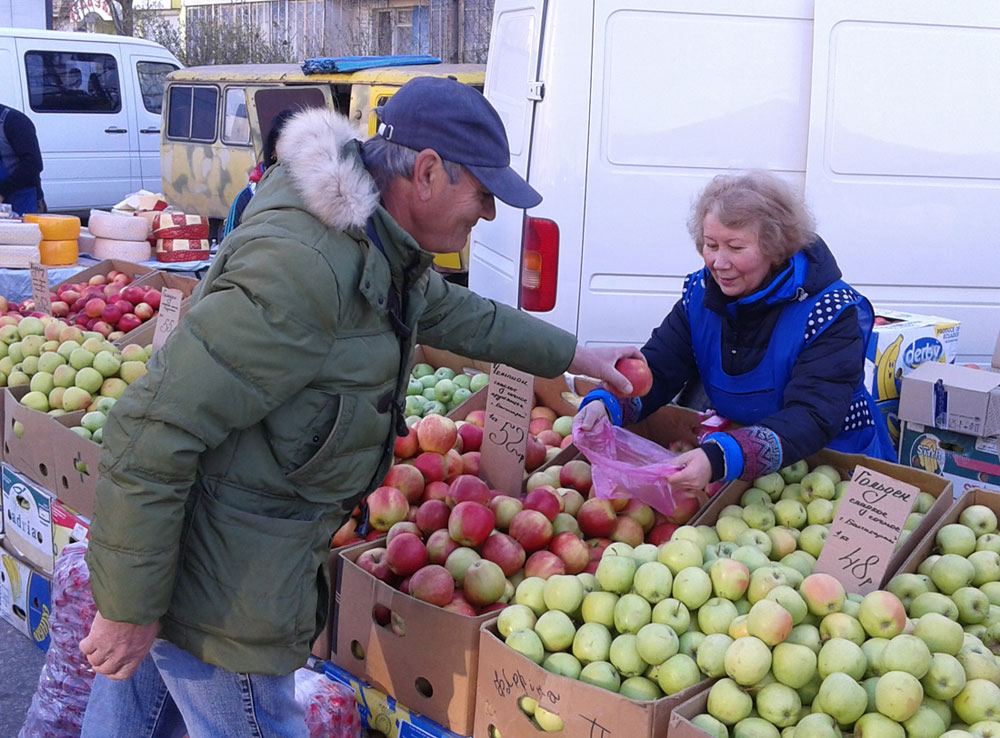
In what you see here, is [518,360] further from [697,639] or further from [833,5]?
[833,5]

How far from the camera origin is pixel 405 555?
2314mm

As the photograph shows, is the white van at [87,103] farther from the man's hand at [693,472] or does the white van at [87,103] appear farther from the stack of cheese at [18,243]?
the man's hand at [693,472]

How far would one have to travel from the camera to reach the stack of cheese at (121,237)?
226 inches

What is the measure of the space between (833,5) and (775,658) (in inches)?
117

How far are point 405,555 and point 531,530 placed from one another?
12.9 inches

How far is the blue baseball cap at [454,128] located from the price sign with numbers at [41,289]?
3.28 m

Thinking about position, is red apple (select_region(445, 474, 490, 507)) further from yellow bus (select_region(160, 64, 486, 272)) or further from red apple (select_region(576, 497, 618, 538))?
yellow bus (select_region(160, 64, 486, 272))

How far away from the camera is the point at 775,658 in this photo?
178 centimetres

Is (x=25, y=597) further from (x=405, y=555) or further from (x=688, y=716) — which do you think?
(x=688, y=716)

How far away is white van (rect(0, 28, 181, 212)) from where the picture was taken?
431 inches

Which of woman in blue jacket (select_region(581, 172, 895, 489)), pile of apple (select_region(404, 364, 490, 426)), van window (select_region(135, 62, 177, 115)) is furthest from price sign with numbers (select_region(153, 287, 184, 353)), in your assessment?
van window (select_region(135, 62, 177, 115))

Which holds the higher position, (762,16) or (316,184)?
(762,16)

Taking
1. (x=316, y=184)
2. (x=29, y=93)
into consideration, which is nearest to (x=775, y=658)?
(x=316, y=184)

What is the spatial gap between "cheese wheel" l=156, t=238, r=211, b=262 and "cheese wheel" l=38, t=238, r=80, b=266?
1.58 ft
